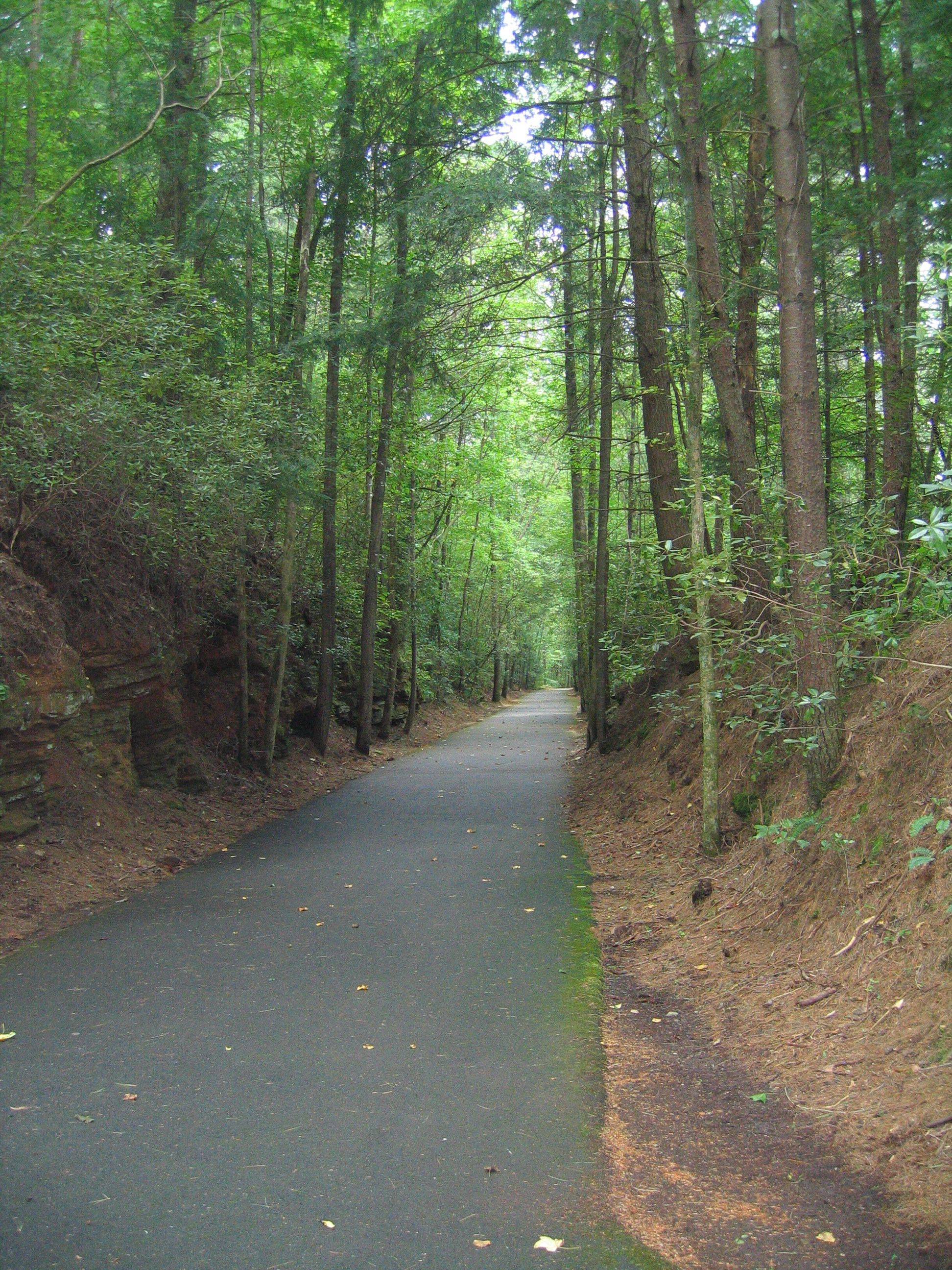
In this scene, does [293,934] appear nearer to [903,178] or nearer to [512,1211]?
[512,1211]

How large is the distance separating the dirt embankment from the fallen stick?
15 millimetres

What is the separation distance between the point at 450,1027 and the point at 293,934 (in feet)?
7.81

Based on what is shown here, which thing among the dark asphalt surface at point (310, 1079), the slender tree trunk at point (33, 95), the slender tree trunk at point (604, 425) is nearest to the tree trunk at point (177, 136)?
the slender tree trunk at point (33, 95)

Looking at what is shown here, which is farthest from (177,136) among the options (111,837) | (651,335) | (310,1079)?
(310,1079)

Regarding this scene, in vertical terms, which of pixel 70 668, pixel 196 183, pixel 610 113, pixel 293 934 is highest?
pixel 196 183

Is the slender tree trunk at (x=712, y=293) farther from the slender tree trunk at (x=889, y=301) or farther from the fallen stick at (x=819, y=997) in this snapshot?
the fallen stick at (x=819, y=997)

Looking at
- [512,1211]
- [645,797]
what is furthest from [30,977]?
[645,797]

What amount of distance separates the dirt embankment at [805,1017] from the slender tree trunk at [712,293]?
2498 millimetres

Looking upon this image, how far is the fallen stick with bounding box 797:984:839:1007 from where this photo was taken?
4918 mm

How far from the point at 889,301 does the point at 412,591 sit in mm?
16428

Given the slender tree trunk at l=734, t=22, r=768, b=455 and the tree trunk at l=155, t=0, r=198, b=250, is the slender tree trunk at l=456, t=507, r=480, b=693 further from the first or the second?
the slender tree trunk at l=734, t=22, r=768, b=455

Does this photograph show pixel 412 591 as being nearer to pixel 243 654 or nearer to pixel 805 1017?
pixel 243 654

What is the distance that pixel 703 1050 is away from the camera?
4.99 meters

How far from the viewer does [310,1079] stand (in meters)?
4.64
